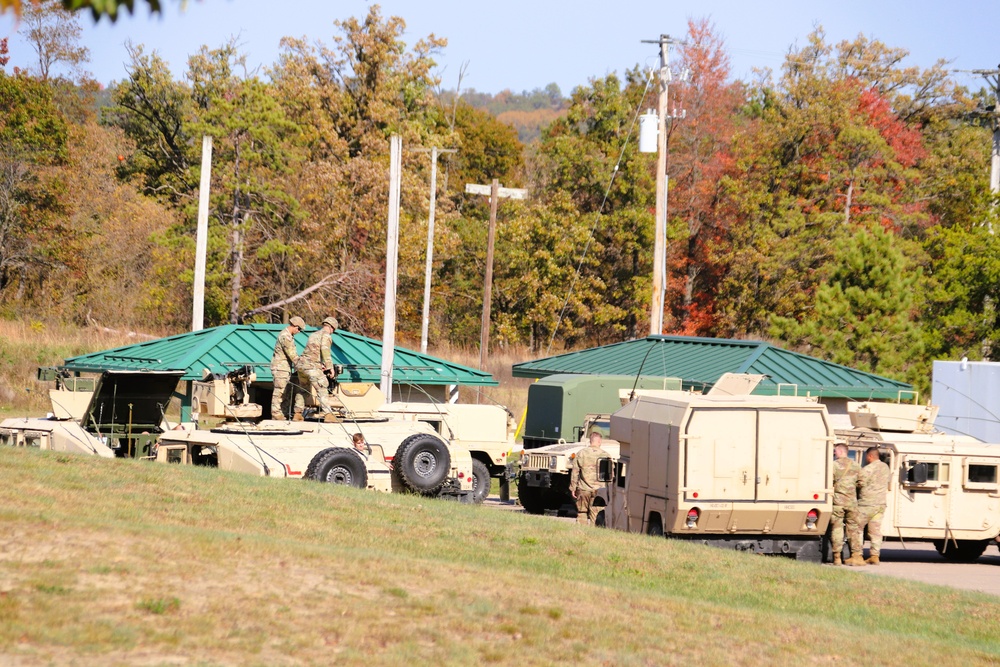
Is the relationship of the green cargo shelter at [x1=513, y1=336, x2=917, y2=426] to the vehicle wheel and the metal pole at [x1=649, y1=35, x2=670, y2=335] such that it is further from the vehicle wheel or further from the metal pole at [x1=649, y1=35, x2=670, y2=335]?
the vehicle wheel

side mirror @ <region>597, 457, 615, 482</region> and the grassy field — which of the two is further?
side mirror @ <region>597, 457, 615, 482</region>

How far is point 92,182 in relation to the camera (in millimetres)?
57062

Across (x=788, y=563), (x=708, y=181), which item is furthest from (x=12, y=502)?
(x=708, y=181)

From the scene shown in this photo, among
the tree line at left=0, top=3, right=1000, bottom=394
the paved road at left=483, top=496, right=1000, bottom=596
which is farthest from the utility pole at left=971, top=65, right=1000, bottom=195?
the paved road at left=483, top=496, right=1000, bottom=596

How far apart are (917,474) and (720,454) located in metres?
4.13

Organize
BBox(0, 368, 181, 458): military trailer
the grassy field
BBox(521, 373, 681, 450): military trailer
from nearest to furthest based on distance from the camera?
the grassy field < BBox(0, 368, 181, 458): military trailer < BBox(521, 373, 681, 450): military trailer

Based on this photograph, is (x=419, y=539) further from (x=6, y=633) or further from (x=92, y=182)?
(x=92, y=182)

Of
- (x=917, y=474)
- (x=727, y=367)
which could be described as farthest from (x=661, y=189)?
(x=917, y=474)

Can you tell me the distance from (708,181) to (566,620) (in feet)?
171

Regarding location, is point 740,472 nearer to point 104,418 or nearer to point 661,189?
point 104,418

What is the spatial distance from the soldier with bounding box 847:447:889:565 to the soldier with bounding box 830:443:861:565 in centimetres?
8

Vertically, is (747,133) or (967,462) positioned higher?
(747,133)

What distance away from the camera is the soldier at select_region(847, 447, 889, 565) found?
58.9 ft

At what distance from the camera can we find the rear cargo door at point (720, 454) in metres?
16.2
